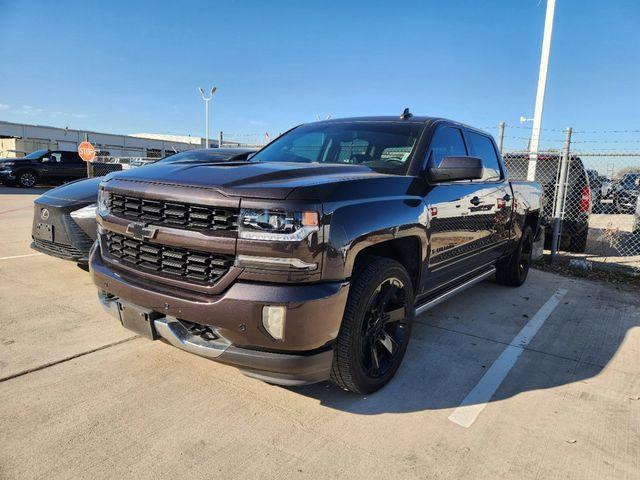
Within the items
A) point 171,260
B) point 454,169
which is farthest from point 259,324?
point 454,169

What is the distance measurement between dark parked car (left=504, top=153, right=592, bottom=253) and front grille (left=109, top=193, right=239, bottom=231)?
23.2ft

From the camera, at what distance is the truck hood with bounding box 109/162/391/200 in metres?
2.34

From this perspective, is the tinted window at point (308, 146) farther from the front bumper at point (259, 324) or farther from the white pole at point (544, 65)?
the white pole at point (544, 65)

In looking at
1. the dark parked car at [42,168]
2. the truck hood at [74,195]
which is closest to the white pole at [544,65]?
the truck hood at [74,195]

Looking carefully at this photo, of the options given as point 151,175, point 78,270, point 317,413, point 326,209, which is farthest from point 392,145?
point 78,270

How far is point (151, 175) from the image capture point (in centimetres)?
279

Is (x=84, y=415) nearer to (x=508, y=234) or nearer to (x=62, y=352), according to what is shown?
(x=62, y=352)

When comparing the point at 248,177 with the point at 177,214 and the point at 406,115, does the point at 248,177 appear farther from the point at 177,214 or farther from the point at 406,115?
the point at 406,115

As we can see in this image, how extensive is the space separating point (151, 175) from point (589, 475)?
2925 mm

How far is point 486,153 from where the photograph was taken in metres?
4.88

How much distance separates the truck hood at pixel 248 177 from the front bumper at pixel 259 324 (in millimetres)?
491

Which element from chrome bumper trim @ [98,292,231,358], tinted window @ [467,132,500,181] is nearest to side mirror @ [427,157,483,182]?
tinted window @ [467,132,500,181]

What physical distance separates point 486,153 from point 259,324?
3.62 meters

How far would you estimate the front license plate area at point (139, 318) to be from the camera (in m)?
2.56
